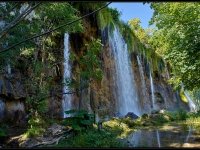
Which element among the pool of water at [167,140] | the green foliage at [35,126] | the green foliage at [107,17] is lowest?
the pool of water at [167,140]

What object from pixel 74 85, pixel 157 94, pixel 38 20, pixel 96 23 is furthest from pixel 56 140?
pixel 157 94

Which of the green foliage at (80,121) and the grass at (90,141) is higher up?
the green foliage at (80,121)

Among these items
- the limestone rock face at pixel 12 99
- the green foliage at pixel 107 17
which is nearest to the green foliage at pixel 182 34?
the green foliage at pixel 107 17

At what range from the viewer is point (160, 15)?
61.5ft

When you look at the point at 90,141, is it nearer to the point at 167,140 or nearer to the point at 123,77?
the point at 167,140

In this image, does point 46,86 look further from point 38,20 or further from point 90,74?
point 38,20

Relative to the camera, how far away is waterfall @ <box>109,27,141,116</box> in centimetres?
2483

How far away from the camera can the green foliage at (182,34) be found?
1473 cm

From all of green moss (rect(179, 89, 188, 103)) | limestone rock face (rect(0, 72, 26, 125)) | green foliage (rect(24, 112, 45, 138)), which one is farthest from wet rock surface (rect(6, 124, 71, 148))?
green moss (rect(179, 89, 188, 103))

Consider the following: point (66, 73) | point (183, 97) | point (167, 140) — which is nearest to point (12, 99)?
point (66, 73)

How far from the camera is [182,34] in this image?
15773 millimetres

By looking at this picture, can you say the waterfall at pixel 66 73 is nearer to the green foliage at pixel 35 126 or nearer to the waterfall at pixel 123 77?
the waterfall at pixel 123 77

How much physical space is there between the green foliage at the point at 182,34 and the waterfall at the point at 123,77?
5.19 meters

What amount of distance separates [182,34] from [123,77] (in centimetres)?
1100
